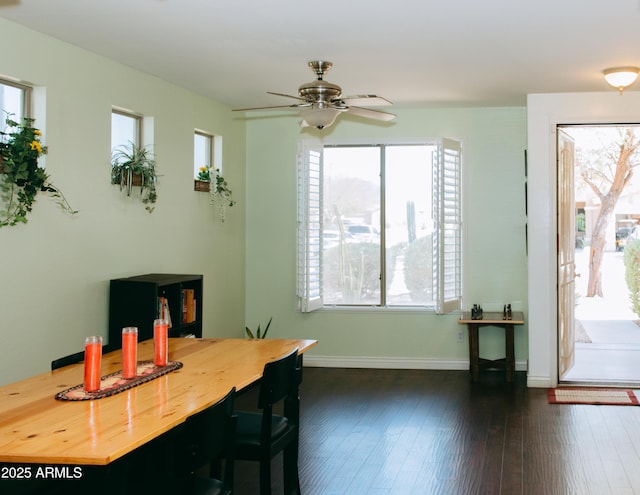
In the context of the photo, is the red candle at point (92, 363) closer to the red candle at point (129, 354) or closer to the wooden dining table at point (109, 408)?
the wooden dining table at point (109, 408)

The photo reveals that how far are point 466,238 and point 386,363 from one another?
1452 mm

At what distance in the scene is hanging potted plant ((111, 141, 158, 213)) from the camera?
5.12m

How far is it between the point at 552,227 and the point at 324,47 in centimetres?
283

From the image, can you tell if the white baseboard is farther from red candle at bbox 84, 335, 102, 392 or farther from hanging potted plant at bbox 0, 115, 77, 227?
red candle at bbox 84, 335, 102, 392

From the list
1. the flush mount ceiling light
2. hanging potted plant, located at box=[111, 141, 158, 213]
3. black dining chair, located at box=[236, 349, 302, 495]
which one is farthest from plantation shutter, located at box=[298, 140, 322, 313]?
black dining chair, located at box=[236, 349, 302, 495]

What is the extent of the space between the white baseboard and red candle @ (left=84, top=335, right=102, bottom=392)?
4601 millimetres

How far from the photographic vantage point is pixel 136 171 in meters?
5.25

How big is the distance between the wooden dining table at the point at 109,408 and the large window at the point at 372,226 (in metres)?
3.50

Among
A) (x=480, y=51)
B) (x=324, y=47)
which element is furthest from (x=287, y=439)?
(x=480, y=51)

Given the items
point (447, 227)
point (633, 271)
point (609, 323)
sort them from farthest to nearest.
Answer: point (609, 323) → point (633, 271) → point (447, 227)

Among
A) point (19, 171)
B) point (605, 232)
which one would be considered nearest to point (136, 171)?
point (19, 171)

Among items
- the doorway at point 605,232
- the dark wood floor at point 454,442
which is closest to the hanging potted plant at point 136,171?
the dark wood floor at point 454,442

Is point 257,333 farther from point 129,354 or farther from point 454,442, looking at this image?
point 129,354

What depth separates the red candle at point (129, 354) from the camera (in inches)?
118
